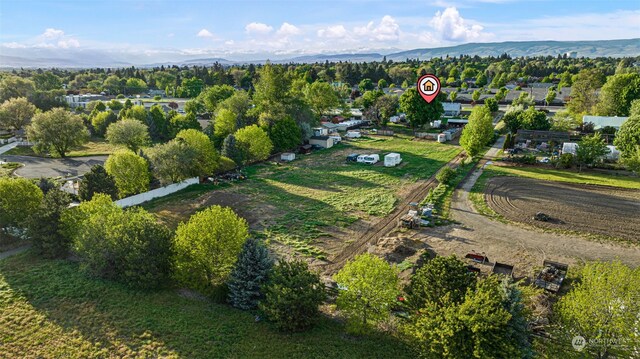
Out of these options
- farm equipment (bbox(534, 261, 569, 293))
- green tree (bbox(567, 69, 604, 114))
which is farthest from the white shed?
farm equipment (bbox(534, 261, 569, 293))

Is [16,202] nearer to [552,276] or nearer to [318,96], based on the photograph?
[552,276]

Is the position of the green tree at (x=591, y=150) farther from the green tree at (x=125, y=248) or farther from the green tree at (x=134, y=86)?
the green tree at (x=134, y=86)

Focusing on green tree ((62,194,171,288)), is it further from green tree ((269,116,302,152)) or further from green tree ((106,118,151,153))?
green tree ((269,116,302,152))

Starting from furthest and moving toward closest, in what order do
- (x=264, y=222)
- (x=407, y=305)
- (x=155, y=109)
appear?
(x=155, y=109)
(x=264, y=222)
(x=407, y=305)

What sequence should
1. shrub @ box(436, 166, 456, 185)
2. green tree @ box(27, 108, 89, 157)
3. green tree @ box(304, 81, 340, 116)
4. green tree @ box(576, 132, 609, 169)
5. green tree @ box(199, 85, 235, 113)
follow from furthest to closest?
1. green tree @ box(199, 85, 235, 113)
2. green tree @ box(304, 81, 340, 116)
3. green tree @ box(27, 108, 89, 157)
4. green tree @ box(576, 132, 609, 169)
5. shrub @ box(436, 166, 456, 185)

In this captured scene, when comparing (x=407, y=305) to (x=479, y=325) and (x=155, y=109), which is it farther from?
(x=155, y=109)

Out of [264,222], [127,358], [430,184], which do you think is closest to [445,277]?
[127,358]

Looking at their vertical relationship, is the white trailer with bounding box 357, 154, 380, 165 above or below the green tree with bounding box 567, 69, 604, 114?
below
